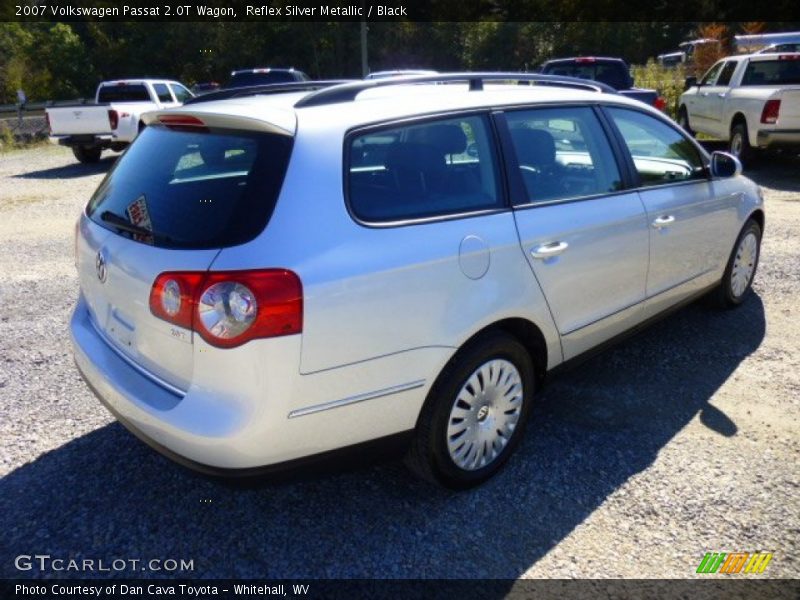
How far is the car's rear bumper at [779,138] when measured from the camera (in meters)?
10.7

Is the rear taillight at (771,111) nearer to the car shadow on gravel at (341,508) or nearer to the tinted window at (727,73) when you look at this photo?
the tinted window at (727,73)

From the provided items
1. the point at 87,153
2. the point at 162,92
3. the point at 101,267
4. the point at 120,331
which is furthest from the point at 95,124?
the point at 120,331

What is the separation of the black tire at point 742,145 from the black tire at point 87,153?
524 inches

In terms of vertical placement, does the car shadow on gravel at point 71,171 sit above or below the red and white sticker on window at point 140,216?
below

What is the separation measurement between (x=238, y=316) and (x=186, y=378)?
36 cm

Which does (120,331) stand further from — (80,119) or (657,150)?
(80,119)

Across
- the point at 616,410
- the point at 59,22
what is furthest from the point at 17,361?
the point at 59,22

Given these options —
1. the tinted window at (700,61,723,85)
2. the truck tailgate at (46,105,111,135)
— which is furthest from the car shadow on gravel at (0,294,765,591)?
the truck tailgate at (46,105,111,135)

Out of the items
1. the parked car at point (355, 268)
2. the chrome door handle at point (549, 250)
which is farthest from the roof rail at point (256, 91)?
the chrome door handle at point (549, 250)

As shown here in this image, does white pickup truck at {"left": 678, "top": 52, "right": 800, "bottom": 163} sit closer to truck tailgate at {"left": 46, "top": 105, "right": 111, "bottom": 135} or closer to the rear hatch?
the rear hatch

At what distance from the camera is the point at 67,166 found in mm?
15688

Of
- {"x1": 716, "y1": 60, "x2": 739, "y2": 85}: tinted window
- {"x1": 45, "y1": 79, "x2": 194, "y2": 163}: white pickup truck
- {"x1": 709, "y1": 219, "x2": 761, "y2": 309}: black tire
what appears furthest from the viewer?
{"x1": 45, "y1": 79, "x2": 194, "y2": 163}: white pickup truck

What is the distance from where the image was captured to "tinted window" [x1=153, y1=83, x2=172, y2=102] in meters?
16.4

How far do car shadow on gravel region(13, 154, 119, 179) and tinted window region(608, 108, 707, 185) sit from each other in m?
12.0
